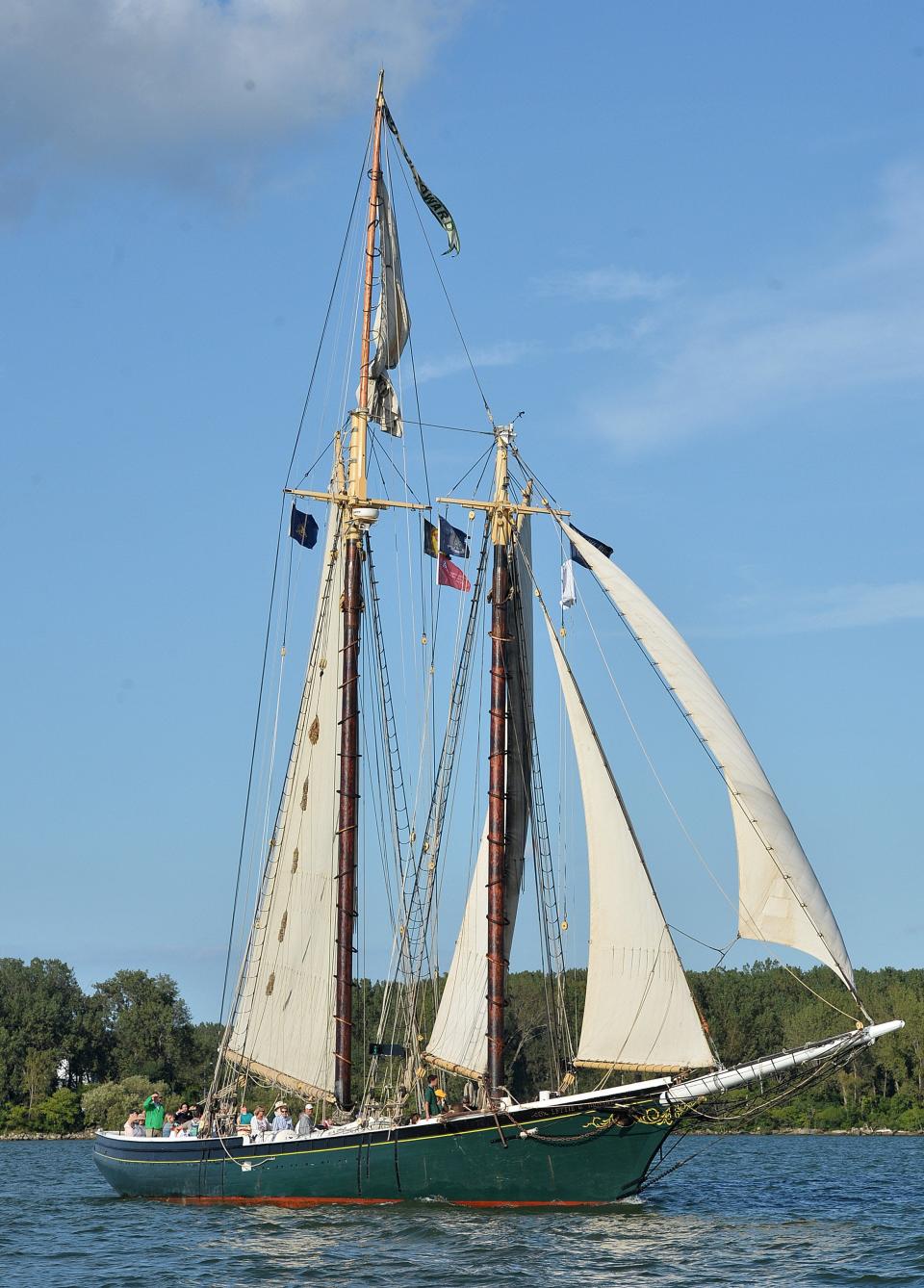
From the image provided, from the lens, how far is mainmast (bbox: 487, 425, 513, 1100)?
46.5m

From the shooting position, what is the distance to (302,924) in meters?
51.3

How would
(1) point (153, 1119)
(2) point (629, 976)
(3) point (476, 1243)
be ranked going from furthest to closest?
1. (1) point (153, 1119)
2. (2) point (629, 976)
3. (3) point (476, 1243)

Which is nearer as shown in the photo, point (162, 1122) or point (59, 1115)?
point (162, 1122)

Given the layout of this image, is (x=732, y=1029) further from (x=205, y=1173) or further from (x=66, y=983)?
(x=205, y=1173)

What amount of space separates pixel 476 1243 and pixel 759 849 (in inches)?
431

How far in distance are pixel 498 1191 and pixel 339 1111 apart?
7.39 metres

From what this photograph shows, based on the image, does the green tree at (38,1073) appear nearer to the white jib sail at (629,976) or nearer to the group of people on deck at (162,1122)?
the group of people on deck at (162,1122)

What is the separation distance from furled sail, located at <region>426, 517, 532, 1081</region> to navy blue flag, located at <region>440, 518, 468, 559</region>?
5.63ft

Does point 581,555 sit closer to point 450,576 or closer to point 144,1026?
point 450,576

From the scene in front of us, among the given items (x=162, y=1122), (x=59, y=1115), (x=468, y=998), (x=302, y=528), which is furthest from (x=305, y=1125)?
(x=59, y=1115)

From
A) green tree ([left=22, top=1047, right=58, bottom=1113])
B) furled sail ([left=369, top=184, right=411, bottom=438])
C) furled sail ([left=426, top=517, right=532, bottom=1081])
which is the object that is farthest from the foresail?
green tree ([left=22, top=1047, right=58, bottom=1113])

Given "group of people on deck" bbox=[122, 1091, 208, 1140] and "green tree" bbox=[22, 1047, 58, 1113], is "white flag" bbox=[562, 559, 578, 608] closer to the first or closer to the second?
"group of people on deck" bbox=[122, 1091, 208, 1140]

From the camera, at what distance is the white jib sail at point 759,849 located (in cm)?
3897

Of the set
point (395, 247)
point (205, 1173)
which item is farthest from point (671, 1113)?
point (395, 247)
